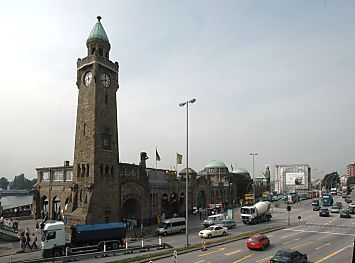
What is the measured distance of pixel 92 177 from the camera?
41.9 metres

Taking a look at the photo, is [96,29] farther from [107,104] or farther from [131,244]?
[131,244]

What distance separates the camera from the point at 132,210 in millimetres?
50656

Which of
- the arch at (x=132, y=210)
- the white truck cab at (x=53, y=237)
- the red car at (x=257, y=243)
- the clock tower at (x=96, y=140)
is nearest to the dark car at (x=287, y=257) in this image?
the red car at (x=257, y=243)

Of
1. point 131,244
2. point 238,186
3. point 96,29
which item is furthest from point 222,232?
point 238,186

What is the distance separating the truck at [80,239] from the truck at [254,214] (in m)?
25.8

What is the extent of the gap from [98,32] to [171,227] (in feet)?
101

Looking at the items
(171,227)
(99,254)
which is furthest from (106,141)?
(99,254)

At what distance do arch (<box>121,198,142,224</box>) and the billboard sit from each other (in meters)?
95.2

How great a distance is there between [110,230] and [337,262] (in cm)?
2155

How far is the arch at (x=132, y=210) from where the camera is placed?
49438mm

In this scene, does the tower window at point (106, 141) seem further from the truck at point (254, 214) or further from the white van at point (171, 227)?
the truck at point (254, 214)

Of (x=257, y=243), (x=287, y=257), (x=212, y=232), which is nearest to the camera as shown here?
(x=287, y=257)

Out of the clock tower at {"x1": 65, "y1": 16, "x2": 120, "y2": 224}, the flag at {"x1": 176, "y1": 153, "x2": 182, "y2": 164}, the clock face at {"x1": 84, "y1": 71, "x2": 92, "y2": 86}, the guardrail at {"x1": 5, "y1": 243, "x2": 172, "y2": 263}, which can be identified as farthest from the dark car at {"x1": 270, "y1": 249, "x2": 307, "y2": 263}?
the clock face at {"x1": 84, "y1": 71, "x2": 92, "y2": 86}

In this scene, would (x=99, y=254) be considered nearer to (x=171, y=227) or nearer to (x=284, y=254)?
(x=284, y=254)
